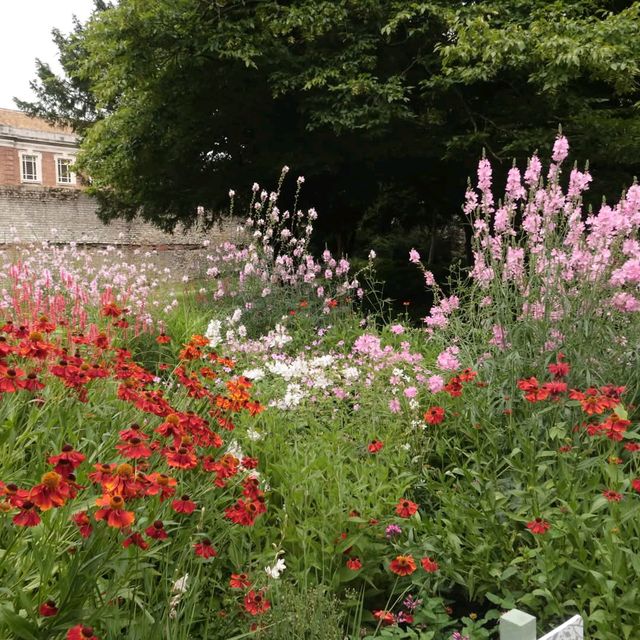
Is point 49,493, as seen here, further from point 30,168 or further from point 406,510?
point 30,168

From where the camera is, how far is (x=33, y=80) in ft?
81.1

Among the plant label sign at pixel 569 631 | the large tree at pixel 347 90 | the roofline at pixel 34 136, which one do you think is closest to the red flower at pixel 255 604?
the plant label sign at pixel 569 631

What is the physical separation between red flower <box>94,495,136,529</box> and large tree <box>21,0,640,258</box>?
651cm

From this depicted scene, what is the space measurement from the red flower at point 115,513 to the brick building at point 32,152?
36.4 meters

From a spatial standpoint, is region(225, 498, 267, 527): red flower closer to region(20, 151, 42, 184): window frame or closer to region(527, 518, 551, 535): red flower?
region(527, 518, 551, 535): red flower

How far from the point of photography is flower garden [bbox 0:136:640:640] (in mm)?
1723

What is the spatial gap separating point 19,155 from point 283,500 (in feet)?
126

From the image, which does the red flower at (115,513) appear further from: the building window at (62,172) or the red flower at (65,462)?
the building window at (62,172)

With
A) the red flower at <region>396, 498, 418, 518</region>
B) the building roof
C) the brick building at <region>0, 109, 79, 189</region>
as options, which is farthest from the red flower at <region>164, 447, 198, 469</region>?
the building roof

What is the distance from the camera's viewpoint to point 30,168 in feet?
122

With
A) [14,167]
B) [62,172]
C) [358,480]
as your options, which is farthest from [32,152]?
[358,480]

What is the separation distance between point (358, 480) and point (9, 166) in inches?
1508

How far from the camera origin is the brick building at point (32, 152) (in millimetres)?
35406

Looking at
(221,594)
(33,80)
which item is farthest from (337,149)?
(33,80)
